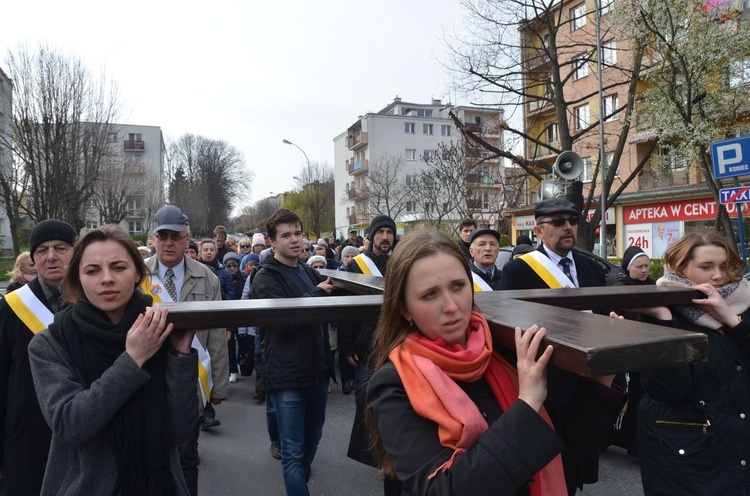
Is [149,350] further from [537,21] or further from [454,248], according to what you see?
[537,21]

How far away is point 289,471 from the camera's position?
3.62 metres

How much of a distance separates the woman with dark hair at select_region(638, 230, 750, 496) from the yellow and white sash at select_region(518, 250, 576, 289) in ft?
3.00

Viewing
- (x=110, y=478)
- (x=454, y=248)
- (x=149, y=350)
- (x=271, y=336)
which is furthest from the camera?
(x=271, y=336)

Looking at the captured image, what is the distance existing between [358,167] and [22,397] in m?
61.8

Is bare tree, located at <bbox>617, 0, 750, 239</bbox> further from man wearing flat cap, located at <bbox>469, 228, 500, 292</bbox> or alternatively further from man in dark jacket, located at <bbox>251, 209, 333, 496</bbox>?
man in dark jacket, located at <bbox>251, 209, 333, 496</bbox>

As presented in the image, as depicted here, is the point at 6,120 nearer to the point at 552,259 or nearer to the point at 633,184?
the point at 552,259

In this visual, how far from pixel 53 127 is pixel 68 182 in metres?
2.08

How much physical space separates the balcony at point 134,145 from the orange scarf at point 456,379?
77958 mm

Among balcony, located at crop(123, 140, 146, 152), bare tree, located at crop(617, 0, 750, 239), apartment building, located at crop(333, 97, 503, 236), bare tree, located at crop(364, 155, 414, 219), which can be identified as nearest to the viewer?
bare tree, located at crop(617, 0, 750, 239)

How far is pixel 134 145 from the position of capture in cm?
7294

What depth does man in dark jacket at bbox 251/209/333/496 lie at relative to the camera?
12.0 ft

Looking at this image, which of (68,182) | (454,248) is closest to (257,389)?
(454,248)

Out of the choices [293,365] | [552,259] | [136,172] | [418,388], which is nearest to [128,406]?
[418,388]

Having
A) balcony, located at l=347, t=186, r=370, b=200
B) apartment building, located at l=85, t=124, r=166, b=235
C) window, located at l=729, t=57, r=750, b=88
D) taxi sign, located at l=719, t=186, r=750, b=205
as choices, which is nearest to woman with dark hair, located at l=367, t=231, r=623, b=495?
apartment building, located at l=85, t=124, r=166, b=235
